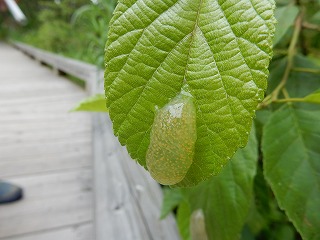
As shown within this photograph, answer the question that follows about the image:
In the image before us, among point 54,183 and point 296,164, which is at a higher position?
point 296,164

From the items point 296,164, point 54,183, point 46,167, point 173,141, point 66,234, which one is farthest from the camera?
point 46,167

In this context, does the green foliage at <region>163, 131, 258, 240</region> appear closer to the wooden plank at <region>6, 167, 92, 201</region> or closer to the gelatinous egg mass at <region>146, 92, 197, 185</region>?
the gelatinous egg mass at <region>146, 92, 197, 185</region>

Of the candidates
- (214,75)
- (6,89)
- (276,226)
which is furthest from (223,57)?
(6,89)

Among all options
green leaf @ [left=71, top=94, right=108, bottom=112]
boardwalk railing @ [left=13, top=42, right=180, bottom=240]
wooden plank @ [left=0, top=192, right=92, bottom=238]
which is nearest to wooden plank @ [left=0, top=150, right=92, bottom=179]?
wooden plank @ [left=0, top=192, right=92, bottom=238]

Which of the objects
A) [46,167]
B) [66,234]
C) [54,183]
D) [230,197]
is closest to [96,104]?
[230,197]

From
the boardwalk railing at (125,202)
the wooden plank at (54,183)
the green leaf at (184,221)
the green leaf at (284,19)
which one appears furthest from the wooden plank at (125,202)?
the green leaf at (284,19)

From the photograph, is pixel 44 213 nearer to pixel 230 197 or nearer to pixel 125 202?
pixel 125 202
